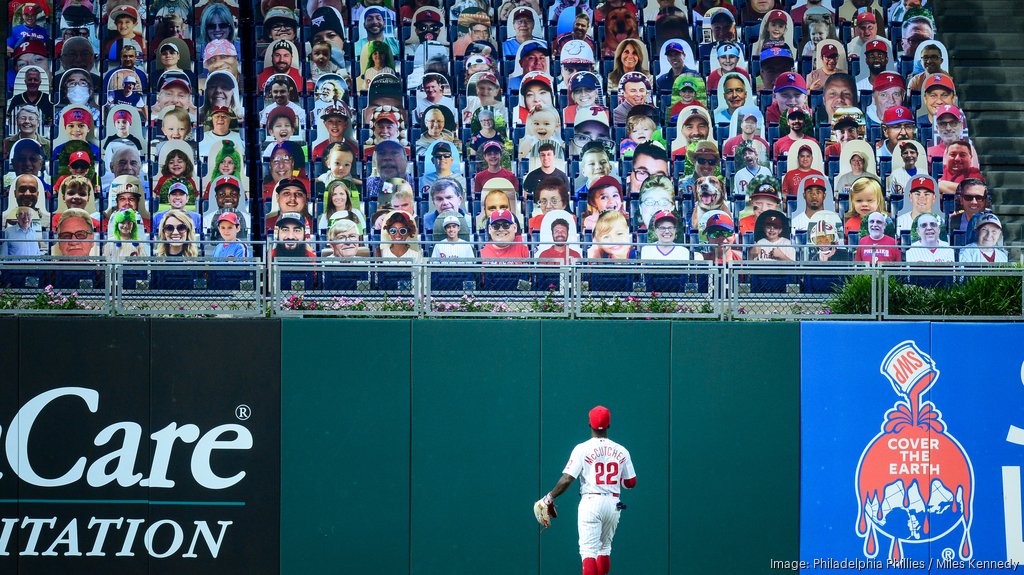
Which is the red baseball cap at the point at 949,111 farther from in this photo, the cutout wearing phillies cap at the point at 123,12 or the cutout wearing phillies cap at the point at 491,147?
the cutout wearing phillies cap at the point at 123,12

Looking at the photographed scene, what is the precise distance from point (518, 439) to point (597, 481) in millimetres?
1538

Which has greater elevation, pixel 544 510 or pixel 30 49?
pixel 30 49

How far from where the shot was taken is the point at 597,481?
7.62 m

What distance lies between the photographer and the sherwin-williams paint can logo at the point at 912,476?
9.09 metres

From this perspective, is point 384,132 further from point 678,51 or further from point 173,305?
point 173,305

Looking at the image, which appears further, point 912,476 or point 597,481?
point 912,476

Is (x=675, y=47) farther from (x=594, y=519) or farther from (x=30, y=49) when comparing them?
(x=594, y=519)

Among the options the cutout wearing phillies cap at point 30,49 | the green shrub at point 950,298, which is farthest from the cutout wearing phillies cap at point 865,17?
the cutout wearing phillies cap at point 30,49

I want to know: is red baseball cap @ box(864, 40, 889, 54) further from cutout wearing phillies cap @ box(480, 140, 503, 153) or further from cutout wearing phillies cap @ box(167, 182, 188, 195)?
cutout wearing phillies cap @ box(167, 182, 188, 195)

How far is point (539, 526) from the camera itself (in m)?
9.01

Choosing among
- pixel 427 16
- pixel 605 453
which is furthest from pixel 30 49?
pixel 605 453

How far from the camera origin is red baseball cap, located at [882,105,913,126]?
53.1 feet

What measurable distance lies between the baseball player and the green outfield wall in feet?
4.41

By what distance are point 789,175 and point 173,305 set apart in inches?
372
